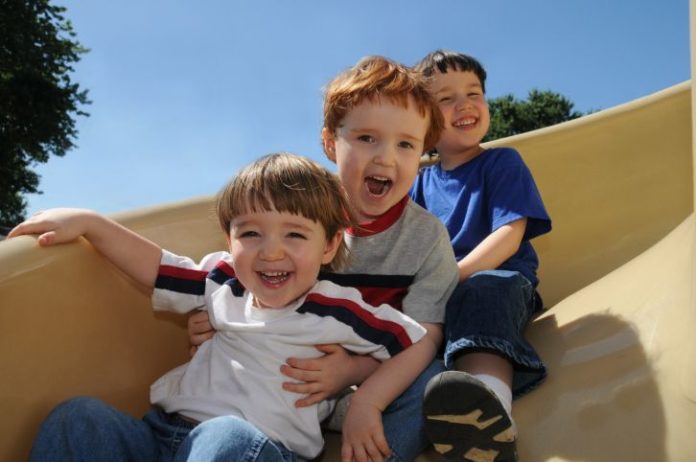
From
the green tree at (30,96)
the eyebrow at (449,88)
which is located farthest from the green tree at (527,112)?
the eyebrow at (449,88)

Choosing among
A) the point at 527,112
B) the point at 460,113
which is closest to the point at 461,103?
the point at 460,113

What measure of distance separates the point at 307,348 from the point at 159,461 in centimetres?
26

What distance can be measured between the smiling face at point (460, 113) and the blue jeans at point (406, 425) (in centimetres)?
69

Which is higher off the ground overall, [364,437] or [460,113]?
[460,113]

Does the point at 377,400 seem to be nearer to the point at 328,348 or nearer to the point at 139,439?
the point at 328,348

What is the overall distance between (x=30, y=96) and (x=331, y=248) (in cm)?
969

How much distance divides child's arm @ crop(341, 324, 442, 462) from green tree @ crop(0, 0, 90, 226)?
935 centimetres

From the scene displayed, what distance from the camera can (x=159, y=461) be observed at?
0.98 meters

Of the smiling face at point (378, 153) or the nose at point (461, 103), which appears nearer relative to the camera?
the smiling face at point (378, 153)

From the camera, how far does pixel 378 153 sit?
3.79 feet

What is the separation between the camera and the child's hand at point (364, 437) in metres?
0.94

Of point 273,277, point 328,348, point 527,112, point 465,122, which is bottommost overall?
point 527,112

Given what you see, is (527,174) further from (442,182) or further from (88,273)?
(88,273)

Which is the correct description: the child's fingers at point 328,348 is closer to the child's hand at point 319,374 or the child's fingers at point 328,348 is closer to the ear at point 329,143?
the child's hand at point 319,374
